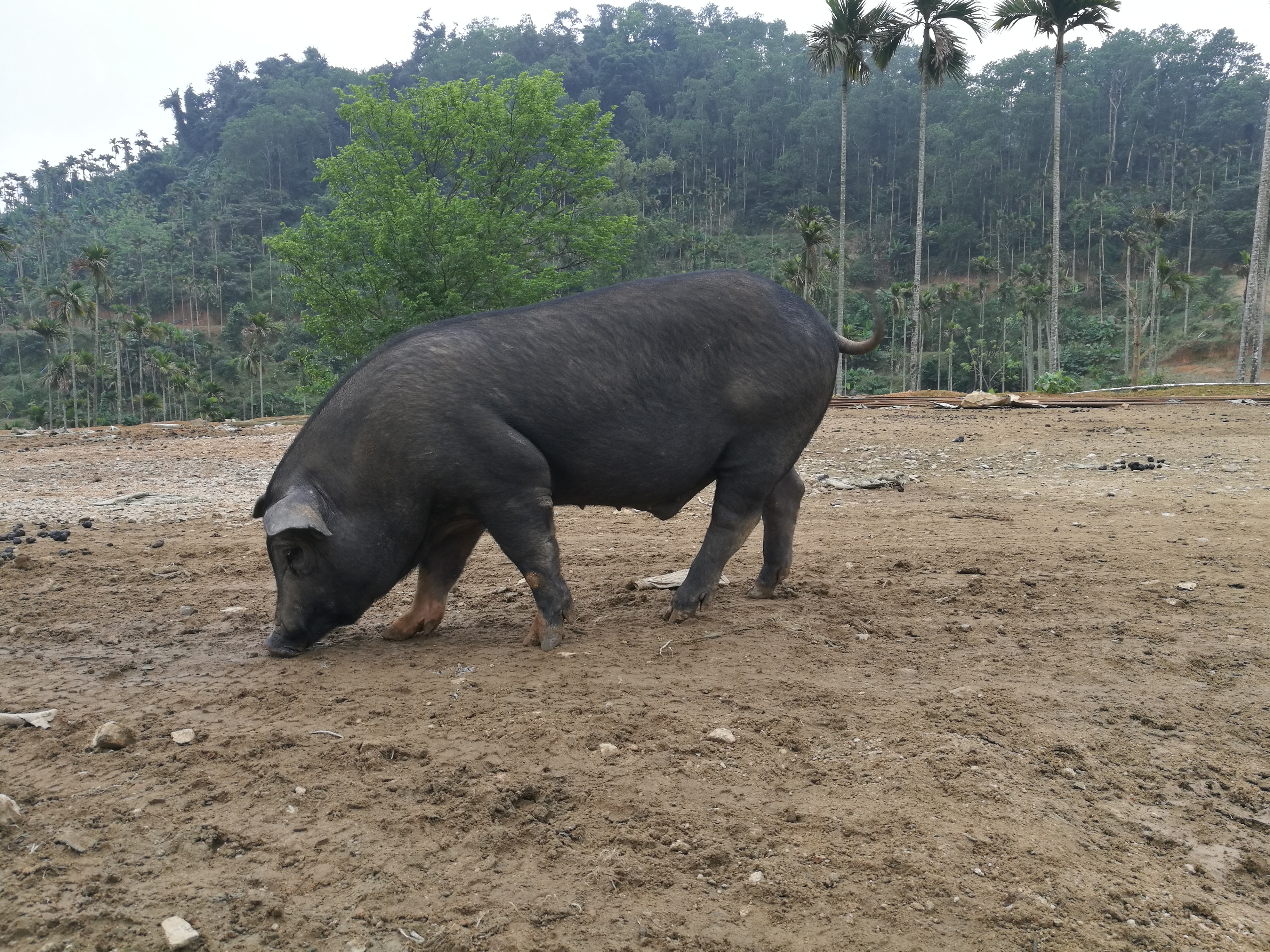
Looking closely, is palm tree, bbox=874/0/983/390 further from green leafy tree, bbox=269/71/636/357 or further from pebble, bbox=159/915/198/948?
pebble, bbox=159/915/198/948

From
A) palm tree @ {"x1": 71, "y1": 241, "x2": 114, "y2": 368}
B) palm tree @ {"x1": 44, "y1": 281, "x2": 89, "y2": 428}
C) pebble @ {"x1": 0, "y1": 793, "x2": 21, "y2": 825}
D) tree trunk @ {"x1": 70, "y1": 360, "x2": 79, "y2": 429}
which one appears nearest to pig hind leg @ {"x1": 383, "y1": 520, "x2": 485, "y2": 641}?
pebble @ {"x1": 0, "y1": 793, "x2": 21, "y2": 825}

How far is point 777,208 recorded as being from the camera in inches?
4114

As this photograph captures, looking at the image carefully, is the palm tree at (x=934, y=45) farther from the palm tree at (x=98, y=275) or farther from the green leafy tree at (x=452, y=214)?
the palm tree at (x=98, y=275)

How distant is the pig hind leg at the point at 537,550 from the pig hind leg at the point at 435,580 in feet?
1.65

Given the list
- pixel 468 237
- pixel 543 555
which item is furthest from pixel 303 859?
pixel 468 237

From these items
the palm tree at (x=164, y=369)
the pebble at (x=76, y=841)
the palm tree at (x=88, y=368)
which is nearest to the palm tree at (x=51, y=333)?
the palm tree at (x=88, y=368)

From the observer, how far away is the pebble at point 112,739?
3.35 meters

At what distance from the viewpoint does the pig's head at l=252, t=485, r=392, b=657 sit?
4590mm

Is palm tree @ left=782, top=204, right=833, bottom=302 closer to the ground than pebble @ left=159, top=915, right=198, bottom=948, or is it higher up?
higher up

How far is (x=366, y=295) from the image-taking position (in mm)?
22031

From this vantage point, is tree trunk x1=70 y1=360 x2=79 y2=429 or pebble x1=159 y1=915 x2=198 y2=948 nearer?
pebble x1=159 y1=915 x2=198 y2=948

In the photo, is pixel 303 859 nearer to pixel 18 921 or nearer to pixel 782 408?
pixel 18 921

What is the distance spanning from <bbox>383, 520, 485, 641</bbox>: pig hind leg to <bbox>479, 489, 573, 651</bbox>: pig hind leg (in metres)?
0.50

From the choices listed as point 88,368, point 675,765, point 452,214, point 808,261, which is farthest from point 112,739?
point 88,368
